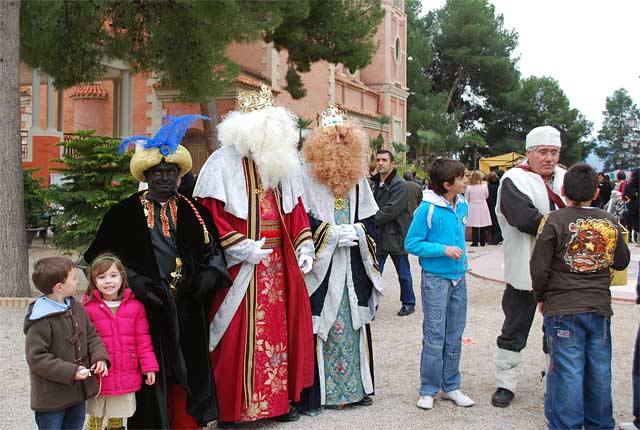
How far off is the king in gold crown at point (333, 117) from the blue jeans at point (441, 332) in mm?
1200

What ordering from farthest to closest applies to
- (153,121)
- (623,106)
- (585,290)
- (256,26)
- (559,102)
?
1. (623,106)
2. (559,102)
3. (153,121)
4. (256,26)
5. (585,290)

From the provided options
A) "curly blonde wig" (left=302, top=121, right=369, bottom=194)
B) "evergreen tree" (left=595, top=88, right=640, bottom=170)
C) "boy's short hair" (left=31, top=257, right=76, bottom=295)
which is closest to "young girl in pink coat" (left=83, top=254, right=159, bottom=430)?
"boy's short hair" (left=31, top=257, right=76, bottom=295)

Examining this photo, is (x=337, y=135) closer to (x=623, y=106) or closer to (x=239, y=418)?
(x=239, y=418)

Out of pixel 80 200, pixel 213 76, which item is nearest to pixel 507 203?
pixel 80 200

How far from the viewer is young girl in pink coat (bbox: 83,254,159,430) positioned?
11.3ft

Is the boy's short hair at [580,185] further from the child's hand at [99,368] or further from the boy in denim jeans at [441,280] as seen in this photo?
the child's hand at [99,368]

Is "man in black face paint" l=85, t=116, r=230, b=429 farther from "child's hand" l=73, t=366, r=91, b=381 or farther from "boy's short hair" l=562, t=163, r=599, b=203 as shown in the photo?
"boy's short hair" l=562, t=163, r=599, b=203

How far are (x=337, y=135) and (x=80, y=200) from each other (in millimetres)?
5578

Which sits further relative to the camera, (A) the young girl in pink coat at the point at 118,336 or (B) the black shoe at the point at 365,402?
(B) the black shoe at the point at 365,402

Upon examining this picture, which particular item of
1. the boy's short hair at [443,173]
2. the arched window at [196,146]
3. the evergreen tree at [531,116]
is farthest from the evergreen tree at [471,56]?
the boy's short hair at [443,173]

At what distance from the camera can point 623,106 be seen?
243ft

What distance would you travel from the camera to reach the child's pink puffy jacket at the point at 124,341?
3.44m

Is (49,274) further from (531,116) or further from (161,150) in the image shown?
(531,116)

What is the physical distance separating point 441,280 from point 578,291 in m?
1.00
